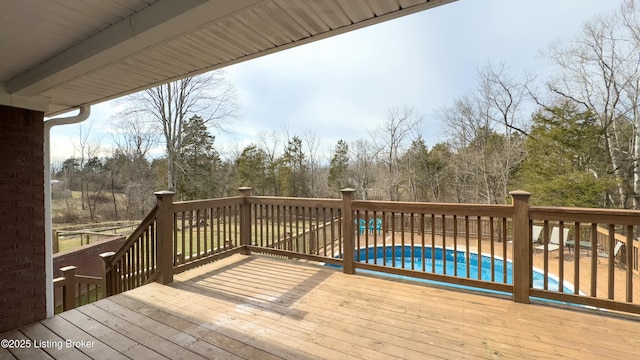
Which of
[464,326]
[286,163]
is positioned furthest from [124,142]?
[464,326]

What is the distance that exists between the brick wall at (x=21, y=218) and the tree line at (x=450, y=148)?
11845 mm

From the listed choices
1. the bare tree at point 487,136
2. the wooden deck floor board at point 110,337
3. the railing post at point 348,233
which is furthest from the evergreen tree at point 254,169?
the wooden deck floor board at point 110,337

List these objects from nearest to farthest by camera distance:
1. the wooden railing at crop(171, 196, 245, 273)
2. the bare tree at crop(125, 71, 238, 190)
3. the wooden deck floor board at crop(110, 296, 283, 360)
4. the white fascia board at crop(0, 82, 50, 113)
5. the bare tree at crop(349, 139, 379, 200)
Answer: the wooden deck floor board at crop(110, 296, 283, 360)
the white fascia board at crop(0, 82, 50, 113)
the wooden railing at crop(171, 196, 245, 273)
the bare tree at crop(125, 71, 238, 190)
the bare tree at crop(349, 139, 379, 200)

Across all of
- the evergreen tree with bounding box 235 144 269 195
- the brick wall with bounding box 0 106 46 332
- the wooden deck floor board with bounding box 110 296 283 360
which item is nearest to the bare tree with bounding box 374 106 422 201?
the evergreen tree with bounding box 235 144 269 195

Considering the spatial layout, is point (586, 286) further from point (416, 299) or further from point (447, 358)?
point (447, 358)

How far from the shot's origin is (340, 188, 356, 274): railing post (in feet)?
13.1

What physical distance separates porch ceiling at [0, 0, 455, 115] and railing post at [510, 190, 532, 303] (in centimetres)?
251

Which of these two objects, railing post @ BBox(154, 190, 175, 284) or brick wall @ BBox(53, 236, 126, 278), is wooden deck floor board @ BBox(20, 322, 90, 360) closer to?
railing post @ BBox(154, 190, 175, 284)

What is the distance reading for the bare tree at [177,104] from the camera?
14.1 metres

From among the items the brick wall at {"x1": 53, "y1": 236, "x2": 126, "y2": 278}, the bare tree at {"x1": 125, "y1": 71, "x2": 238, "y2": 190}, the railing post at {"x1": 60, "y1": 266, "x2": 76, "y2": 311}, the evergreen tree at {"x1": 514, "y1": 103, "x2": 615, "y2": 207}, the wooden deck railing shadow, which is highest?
the bare tree at {"x1": 125, "y1": 71, "x2": 238, "y2": 190}

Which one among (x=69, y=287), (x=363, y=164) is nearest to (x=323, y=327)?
(x=69, y=287)

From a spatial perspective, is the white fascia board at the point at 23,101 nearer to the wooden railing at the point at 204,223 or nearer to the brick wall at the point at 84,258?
the wooden railing at the point at 204,223

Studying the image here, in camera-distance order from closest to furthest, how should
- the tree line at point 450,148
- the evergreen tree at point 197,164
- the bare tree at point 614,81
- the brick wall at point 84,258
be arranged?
the brick wall at point 84,258 < the bare tree at point 614,81 < the tree line at point 450,148 < the evergreen tree at point 197,164

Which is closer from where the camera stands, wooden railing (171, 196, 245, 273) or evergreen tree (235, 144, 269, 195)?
wooden railing (171, 196, 245, 273)
